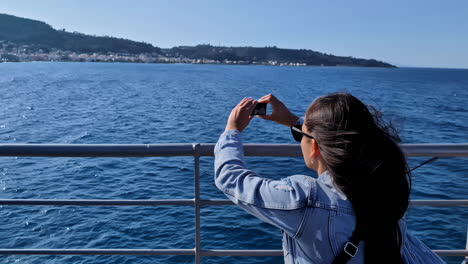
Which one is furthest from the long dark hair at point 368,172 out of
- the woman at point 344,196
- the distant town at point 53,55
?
the distant town at point 53,55

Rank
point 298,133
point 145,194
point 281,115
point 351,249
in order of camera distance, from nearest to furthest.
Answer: point 351,249, point 298,133, point 281,115, point 145,194

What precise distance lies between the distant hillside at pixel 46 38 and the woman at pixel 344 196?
184353 mm

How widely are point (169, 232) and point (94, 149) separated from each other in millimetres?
7696

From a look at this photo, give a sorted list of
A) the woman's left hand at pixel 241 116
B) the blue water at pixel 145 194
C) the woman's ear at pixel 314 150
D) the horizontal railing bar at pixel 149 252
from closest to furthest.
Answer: the woman's ear at pixel 314 150 < the woman's left hand at pixel 241 116 < the horizontal railing bar at pixel 149 252 < the blue water at pixel 145 194

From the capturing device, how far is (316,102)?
1.23 meters

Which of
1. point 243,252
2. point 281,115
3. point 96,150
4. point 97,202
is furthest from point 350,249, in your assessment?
point 97,202

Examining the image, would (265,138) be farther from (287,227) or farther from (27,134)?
(287,227)

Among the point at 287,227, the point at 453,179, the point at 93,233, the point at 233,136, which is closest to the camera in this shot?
the point at 287,227

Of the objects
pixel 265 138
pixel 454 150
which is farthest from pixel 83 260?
pixel 265 138

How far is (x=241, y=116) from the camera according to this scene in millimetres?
1474

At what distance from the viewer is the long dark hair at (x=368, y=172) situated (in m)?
1.07

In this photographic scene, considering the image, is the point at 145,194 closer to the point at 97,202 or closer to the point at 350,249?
the point at 97,202

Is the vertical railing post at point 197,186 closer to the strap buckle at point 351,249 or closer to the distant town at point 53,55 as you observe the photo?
the strap buckle at point 351,249

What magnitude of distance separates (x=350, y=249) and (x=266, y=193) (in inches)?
11.2
